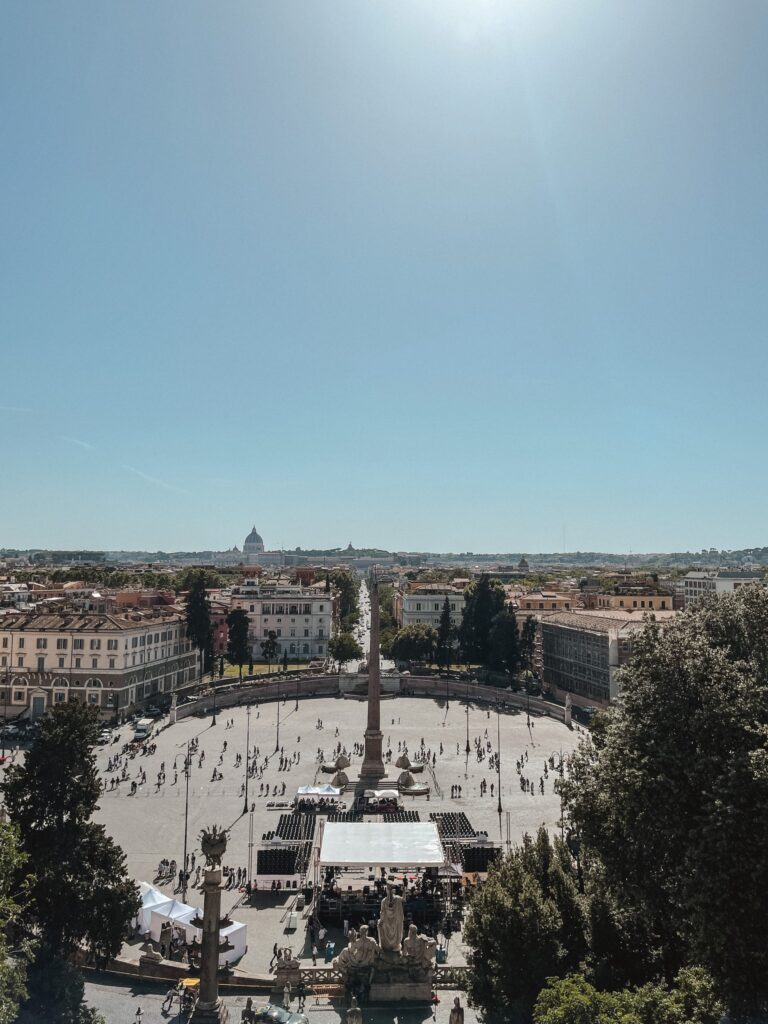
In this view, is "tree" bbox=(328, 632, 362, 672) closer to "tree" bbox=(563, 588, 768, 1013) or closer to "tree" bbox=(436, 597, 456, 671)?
"tree" bbox=(436, 597, 456, 671)

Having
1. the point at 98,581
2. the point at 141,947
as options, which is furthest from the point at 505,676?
the point at 98,581

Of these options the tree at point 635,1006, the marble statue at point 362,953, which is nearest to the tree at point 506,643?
the marble statue at point 362,953

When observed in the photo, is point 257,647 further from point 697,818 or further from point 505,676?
point 697,818

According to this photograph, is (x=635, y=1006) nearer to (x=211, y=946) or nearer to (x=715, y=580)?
(x=211, y=946)

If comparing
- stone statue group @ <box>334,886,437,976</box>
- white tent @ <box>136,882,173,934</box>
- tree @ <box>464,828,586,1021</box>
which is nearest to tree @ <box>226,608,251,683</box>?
white tent @ <box>136,882,173,934</box>

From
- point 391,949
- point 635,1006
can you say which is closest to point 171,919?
point 391,949

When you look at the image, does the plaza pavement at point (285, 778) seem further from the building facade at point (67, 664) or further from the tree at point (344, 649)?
the tree at point (344, 649)
